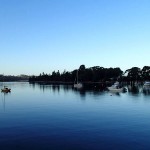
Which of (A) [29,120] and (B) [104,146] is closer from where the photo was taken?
(B) [104,146]

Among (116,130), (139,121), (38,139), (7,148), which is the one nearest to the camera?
(7,148)

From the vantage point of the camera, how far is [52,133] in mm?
34438

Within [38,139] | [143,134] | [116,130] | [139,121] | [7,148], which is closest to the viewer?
[7,148]

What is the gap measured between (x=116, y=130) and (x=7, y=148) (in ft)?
50.9

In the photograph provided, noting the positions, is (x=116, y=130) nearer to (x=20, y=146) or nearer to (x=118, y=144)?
(x=118, y=144)

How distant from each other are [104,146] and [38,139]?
8.09 meters

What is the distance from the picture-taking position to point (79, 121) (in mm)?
43375

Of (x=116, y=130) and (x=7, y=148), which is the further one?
(x=116, y=130)

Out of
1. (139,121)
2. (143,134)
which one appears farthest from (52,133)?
(139,121)

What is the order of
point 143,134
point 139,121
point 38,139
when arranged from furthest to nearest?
point 139,121 < point 143,134 < point 38,139

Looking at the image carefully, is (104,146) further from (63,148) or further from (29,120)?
(29,120)

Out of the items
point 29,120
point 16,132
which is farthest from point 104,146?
point 29,120

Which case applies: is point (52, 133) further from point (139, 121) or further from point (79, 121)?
point (139, 121)

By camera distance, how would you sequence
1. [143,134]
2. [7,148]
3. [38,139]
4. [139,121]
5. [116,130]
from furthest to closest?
[139,121], [116,130], [143,134], [38,139], [7,148]
